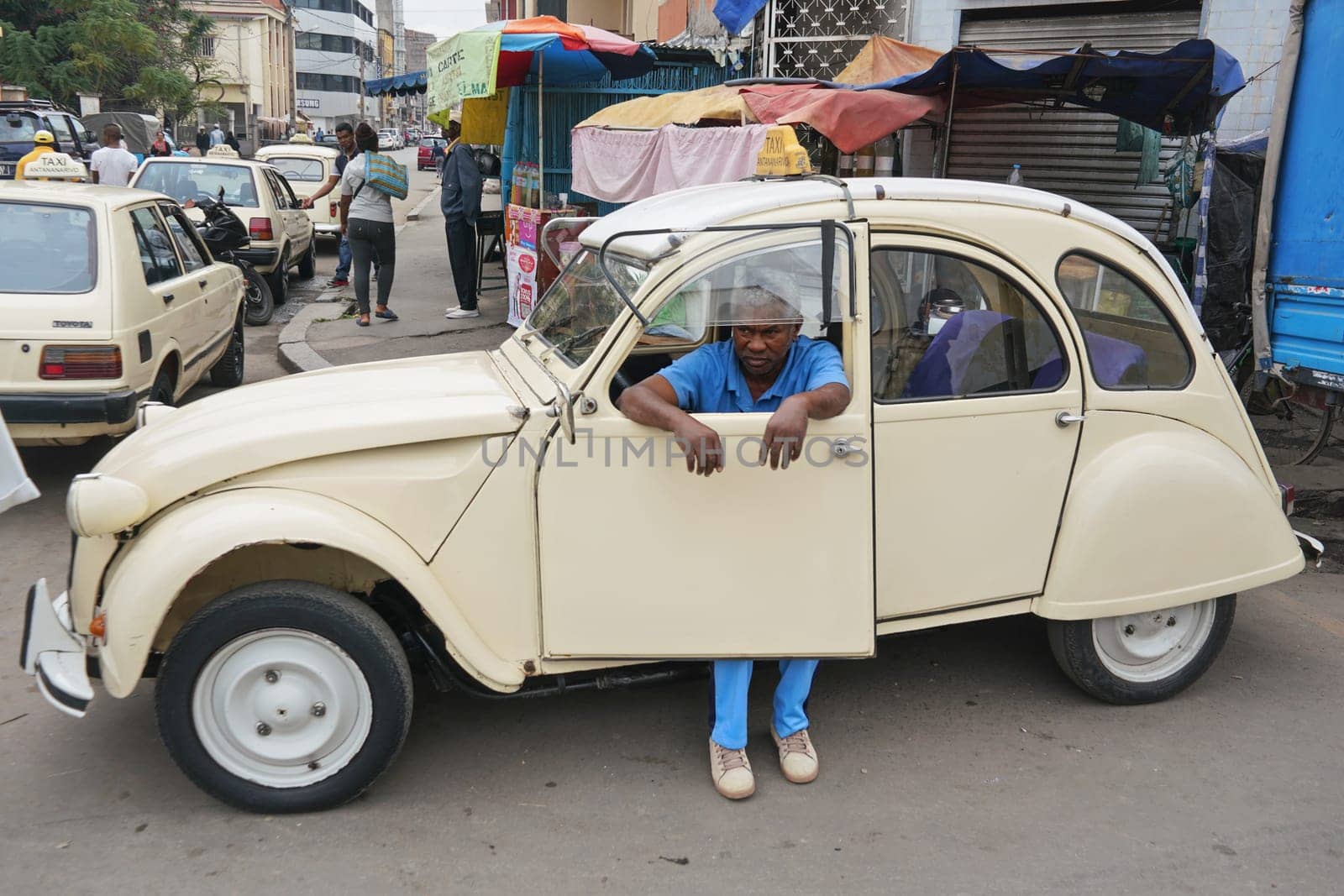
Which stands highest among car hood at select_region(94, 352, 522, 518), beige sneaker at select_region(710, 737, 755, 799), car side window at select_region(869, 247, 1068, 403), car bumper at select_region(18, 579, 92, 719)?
car side window at select_region(869, 247, 1068, 403)

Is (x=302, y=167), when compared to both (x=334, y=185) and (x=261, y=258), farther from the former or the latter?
(x=261, y=258)

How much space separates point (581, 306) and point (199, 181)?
10.2 metres

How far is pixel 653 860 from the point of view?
9.68ft

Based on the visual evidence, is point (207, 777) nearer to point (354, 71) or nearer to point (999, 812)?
point (999, 812)

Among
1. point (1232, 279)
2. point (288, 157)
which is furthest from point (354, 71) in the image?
point (1232, 279)

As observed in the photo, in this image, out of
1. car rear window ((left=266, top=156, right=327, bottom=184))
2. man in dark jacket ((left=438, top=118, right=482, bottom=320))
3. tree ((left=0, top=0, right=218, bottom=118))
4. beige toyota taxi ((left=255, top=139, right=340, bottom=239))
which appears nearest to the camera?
man in dark jacket ((left=438, top=118, right=482, bottom=320))

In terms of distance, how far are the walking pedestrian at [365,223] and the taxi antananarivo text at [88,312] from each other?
316 cm

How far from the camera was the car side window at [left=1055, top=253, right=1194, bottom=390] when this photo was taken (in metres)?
3.53

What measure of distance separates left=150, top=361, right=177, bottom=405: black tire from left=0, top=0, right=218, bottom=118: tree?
28056mm

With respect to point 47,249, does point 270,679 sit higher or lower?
lower

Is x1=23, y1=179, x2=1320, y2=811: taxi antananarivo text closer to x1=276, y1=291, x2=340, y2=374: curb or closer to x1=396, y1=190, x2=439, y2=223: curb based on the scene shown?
x1=276, y1=291, x2=340, y2=374: curb

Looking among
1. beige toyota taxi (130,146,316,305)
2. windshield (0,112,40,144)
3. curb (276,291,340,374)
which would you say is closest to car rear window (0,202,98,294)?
curb (276,291,340,374)

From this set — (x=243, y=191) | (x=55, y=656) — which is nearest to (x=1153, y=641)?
(x=55, y=656)

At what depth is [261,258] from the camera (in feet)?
38.7
